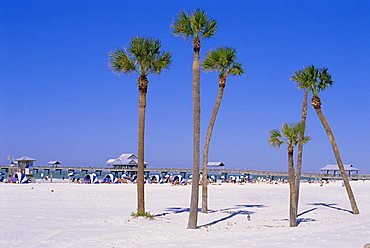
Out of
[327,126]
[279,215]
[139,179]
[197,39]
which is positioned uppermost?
[197,39]

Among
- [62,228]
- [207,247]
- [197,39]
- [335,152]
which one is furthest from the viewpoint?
[335,152]

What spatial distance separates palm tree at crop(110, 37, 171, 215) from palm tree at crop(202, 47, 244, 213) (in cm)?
266

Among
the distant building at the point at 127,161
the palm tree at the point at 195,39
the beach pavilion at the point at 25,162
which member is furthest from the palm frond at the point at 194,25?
the distant building at the point at 127,161

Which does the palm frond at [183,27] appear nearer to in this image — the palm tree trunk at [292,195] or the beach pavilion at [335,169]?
the palm tree trunk at [292,195]

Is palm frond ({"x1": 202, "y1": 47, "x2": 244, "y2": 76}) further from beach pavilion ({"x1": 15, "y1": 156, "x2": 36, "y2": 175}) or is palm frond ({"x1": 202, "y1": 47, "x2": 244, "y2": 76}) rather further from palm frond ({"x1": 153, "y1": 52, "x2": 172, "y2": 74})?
beach pavilion ({"x1": 15, "y1": 156, "x2": 36, "y2": 175})

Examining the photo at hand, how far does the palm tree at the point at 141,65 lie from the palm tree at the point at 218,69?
8.73ft

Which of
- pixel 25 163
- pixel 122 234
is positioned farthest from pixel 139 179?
pixel 25 163

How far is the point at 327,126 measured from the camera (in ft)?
73.7

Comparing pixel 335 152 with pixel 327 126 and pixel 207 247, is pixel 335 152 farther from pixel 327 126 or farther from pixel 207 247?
pixel 207 247

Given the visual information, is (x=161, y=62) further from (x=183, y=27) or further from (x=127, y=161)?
(x=127, y=161)

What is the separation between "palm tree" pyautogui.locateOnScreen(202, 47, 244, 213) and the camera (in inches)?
802

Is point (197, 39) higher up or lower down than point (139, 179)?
higher up

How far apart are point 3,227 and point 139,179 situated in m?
5.54

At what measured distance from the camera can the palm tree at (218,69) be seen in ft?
66.8
